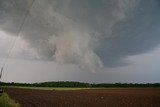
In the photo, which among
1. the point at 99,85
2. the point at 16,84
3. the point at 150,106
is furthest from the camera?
the point at 16,84

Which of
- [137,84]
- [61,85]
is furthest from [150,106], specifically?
[61,85]

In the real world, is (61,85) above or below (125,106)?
above

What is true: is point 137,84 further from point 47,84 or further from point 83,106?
point 83,106

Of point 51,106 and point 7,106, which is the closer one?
point 7,106

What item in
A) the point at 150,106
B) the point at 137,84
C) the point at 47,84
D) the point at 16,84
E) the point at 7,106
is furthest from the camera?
the point at 16,84

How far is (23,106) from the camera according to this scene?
26.4 metres

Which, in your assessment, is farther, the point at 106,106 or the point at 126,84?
A: the point at 126,84

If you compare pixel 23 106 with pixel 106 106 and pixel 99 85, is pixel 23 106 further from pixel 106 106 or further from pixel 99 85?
pixel 99 85

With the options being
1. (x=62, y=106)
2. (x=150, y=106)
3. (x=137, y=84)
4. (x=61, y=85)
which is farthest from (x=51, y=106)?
(x=61, y=85)

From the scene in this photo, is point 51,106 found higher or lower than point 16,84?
lower

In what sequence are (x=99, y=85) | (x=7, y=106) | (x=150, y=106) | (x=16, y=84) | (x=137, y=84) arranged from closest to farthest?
(x=7, y=106)
(x=150, y=106)
(x=137, y=84)
(x=99, y=85)
(x=16, y=84)

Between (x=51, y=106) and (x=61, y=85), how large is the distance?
304ft

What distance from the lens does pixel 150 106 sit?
2497cm

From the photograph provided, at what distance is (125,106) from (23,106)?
9.39 meters
